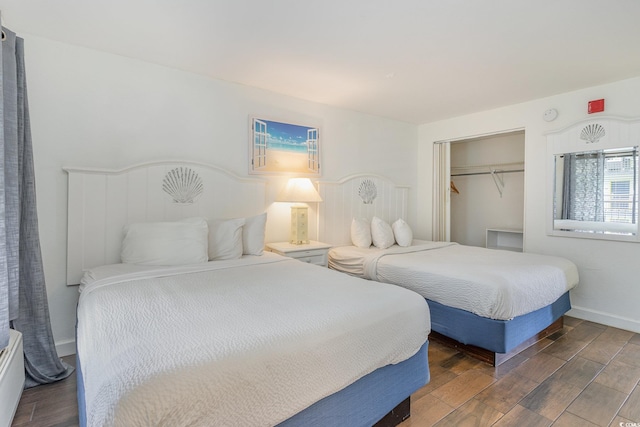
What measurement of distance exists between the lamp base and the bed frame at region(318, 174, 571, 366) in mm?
415

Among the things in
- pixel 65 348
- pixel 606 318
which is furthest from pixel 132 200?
pixel 606 318

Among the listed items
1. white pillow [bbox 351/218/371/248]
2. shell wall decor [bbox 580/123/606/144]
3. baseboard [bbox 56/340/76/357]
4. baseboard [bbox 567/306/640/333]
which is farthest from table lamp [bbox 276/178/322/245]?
baseboard [bbox 567/306/640/333]

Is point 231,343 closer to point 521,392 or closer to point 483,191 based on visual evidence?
point 521,392

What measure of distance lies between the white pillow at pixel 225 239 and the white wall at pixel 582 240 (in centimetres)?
319

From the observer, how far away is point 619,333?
2.90 meters

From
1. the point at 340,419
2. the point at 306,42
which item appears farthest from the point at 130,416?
the point at 306,42

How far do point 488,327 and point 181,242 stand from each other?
2237 mm

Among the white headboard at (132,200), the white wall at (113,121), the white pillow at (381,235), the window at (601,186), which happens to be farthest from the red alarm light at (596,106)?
the white headboard at (132,200)

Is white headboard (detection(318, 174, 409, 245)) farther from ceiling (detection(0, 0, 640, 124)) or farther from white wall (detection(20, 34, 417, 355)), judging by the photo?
ceiling (detection(0, 0, 640, 124))

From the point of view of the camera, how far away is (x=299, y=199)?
3248 mm

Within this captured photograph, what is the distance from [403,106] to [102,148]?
3093 millimetres

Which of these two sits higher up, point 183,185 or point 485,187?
point 485,187

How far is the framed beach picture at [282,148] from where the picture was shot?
326 cm

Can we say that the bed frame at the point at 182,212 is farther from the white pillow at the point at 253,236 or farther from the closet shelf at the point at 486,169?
the closet shelf at the point at 486,169
